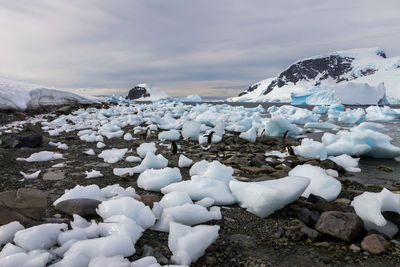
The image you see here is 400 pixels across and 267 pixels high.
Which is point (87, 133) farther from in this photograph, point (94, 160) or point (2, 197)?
point (2, 197)

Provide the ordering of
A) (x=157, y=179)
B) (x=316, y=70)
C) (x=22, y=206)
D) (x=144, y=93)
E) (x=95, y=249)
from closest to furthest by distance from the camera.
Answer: (x=95, y=249) < (x=22, y=206) < (x=157, y=179) < (x=316, y=70) < (x=144, y=93)

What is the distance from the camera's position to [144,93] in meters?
139

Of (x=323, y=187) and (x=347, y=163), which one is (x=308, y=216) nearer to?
(x=323, y=187)

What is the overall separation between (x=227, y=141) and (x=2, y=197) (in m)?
4.66

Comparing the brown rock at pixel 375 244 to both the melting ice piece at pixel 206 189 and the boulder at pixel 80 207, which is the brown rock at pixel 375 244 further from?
the boulder at pixel 80 207

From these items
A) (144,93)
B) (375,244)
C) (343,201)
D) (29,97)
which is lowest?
(343,201)

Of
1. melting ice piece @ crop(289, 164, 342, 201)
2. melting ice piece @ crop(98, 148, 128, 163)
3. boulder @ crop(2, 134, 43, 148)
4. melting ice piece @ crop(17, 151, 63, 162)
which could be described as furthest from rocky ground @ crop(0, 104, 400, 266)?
boulder @ crop(2, 134, 43, 148)

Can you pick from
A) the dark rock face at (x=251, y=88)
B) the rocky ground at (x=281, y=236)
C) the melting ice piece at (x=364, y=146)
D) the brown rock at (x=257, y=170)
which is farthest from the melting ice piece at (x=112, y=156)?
the dark rock face at (x=251, y=88)

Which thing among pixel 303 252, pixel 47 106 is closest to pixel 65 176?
pixel 303 252

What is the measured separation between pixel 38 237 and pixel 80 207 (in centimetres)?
51

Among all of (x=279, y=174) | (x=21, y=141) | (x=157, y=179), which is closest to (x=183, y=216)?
(x=157, y=179)

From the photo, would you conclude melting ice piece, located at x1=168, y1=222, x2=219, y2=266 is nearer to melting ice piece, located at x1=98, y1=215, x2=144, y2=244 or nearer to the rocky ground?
the rocky ground

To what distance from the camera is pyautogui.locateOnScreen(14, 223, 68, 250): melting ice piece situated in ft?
5.09

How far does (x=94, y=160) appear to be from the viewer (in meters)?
4.29
